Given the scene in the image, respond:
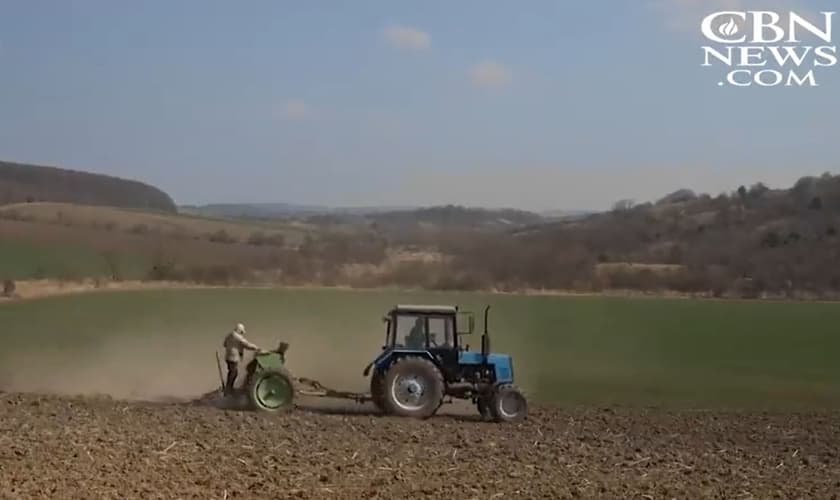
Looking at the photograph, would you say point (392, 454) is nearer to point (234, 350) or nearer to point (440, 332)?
point (440, 332)

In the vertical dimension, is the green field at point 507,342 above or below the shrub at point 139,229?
below

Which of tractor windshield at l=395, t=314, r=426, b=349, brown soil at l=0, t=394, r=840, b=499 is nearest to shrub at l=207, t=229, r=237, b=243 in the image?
A: brown soil at l=0, t=394, r=840, b=499

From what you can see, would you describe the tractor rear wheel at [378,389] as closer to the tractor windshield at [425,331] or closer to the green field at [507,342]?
the tractor windshield at [425,331]

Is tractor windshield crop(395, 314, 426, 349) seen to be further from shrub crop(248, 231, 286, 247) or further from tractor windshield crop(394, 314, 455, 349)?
shrub crop(248, 231, 286, 247)

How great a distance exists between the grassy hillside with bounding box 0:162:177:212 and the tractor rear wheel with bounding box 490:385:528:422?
242ft

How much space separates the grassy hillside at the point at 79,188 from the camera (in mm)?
89312

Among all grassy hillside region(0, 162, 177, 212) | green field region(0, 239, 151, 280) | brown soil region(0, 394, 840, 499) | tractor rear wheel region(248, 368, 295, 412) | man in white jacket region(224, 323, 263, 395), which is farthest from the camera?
grassy hillside region(0, 162, 177, 212)

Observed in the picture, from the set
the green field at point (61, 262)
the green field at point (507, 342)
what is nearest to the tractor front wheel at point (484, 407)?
the green field at point (507, 342)

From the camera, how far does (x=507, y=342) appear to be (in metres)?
34.5

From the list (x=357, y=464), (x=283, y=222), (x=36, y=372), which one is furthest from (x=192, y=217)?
(x=357, y=464)

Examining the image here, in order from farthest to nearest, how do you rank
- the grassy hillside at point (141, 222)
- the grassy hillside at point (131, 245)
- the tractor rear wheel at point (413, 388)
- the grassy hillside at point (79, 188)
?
the grassy hillside at point (79, 188), the grassy hillside at point (141, 222), the grassy hillside at point (131, 245), the tractor rear wheel at point (413, 388)

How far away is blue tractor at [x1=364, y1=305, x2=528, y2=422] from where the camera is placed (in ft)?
57.0

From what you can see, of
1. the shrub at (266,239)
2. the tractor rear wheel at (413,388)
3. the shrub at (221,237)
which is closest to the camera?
the tractor rear wheel at (413,388)

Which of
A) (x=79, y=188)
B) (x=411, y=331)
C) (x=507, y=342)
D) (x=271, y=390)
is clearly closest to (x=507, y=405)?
(x=411, y=331)
